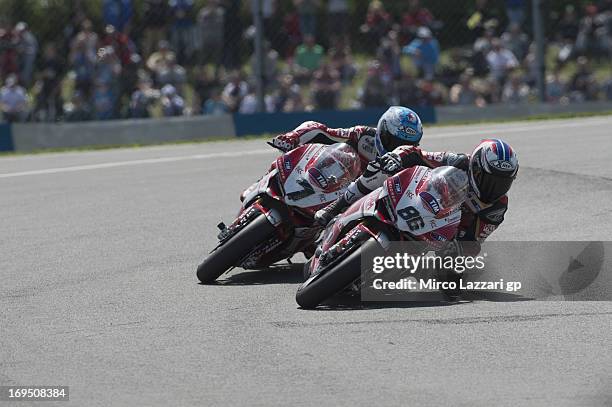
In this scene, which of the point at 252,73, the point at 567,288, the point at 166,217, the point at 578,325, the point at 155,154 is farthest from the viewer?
the point at 252,73

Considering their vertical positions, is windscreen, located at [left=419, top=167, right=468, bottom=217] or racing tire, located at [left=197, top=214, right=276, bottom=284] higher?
windscreen, located at [left=419, top=167, right=468, bottom=217]

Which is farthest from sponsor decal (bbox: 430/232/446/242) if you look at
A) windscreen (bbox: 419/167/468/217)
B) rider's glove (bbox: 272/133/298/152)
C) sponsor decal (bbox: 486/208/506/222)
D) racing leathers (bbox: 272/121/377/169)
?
rider's glove (bbox: 272/133/298/152)

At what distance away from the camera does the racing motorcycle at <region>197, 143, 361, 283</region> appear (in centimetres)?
816

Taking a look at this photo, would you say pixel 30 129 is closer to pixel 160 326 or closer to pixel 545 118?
pixel 545 118

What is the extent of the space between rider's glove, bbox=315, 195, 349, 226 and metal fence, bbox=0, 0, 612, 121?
8123 mm

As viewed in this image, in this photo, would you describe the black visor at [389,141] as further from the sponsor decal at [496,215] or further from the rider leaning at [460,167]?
the sponsor decal at [496,215]

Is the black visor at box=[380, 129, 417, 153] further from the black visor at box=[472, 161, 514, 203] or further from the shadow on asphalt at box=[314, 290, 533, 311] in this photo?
the shadow on asphalt at box=[314, 290, 533, 311]

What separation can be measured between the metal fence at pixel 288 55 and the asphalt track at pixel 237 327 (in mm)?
4382

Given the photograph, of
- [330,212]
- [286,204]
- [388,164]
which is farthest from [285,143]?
[388,164]

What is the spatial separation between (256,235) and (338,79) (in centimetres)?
856

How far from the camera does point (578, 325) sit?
6.74 m

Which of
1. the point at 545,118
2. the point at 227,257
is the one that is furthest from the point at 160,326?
the point at 545,118

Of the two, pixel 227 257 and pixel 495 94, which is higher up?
pixel 227 257

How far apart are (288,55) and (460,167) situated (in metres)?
9.40
